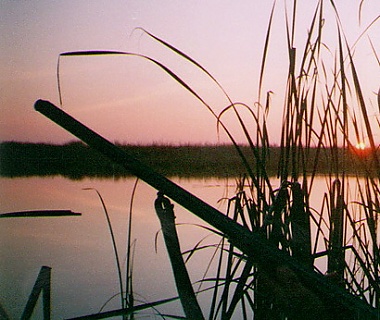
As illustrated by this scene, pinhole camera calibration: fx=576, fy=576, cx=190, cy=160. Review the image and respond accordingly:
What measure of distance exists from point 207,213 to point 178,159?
1591 mm

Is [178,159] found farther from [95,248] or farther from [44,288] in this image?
[44,288]

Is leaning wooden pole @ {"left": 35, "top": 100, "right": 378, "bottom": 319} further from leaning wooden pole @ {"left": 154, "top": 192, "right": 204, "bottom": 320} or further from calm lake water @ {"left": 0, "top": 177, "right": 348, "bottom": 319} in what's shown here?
calm lake water @ {"left": 0, "top": 177, "right": 348, "bottom": 319}

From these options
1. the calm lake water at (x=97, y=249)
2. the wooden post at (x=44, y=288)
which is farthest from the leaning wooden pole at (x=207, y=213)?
the calm lake water at (x=97, y=249)

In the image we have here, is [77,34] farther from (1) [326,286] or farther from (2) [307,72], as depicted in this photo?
(1) [326,286]

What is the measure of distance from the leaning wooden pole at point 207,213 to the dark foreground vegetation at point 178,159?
0.16m

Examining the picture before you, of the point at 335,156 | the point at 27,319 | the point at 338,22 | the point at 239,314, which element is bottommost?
the point at 239,314

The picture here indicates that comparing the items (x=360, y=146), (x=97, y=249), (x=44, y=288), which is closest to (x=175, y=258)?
(x=44, y=288)

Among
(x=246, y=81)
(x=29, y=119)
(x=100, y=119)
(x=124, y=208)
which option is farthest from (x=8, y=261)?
(x=124, y=208)

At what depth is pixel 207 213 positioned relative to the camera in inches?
18.0

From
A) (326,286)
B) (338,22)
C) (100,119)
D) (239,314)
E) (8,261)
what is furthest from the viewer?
(239,314)

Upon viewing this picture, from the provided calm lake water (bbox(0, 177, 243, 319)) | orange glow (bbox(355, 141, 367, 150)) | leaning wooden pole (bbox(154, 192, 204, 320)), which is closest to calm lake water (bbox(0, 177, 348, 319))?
calm lake water (bbox(0, 177, 243, 319))

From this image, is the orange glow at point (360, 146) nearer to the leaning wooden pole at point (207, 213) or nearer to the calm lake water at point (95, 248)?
the calm lake water at point (95, 248)

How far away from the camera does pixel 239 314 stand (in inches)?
84.0

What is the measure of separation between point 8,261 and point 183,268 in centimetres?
65
